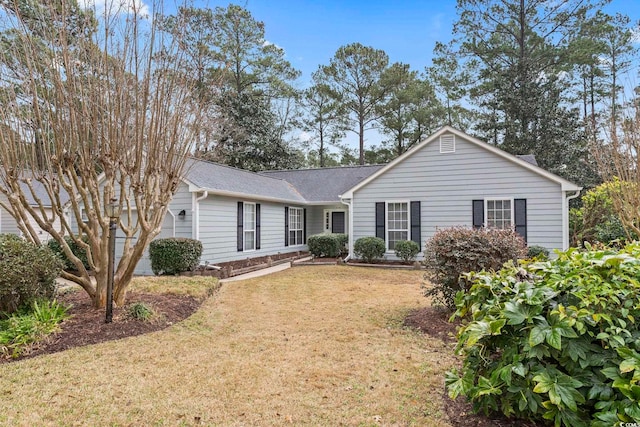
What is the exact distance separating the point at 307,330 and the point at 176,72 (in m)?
4.59

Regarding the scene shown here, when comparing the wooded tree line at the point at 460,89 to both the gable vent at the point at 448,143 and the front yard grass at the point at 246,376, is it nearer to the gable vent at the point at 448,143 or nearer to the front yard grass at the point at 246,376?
the gable vent at the point at 448,143

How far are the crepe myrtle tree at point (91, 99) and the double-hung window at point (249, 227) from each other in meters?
7.44

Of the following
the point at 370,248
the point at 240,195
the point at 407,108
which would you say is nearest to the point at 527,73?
the point at 407,108

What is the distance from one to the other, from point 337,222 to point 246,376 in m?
13.8

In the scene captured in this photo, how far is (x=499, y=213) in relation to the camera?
12.1m

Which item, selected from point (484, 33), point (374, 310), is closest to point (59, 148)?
point (374, 310)

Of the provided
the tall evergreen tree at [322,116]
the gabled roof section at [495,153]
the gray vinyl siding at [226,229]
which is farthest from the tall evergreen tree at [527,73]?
the gray vinyl siding at [226,229]

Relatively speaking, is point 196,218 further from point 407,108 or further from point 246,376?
point 407,108

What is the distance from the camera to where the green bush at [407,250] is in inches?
500

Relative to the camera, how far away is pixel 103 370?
4.00 meters

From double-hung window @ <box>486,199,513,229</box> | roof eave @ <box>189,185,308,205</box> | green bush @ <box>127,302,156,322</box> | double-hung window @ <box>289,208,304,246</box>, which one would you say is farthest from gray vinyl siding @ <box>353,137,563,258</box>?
green bush @ <box>127,302,156,322</box>

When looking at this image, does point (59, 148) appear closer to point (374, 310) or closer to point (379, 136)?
point (374, 310)

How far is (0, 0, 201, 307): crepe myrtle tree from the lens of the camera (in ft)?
17.4

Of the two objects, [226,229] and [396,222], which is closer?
[226,229]
